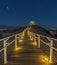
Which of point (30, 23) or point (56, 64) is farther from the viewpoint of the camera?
point (30, 23)

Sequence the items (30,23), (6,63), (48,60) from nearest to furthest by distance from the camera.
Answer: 1. (6,63)
2. (48,60)
3. (30,23)

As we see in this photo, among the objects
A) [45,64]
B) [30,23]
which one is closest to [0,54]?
[45,64]

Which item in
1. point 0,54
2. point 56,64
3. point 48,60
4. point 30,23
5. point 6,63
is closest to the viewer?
point 56,64

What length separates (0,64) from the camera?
9.20 meters

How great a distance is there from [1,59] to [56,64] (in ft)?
8.69

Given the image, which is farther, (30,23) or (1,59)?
(30,23)

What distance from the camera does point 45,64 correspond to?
377 inches

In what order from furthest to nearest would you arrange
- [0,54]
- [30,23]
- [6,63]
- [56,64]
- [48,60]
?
[30,23], [0,54], [48,60], [6,63], [56,64]

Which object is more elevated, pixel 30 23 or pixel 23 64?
pixel 30 23

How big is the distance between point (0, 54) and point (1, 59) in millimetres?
1124

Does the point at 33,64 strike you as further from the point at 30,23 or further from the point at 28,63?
the point at 30,23

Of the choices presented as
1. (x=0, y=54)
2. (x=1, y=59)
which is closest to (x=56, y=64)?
(x=1, y=59)

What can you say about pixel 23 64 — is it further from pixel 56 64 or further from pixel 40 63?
pixel 56 64

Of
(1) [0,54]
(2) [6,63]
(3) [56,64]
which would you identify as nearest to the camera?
(3) [56,64]
